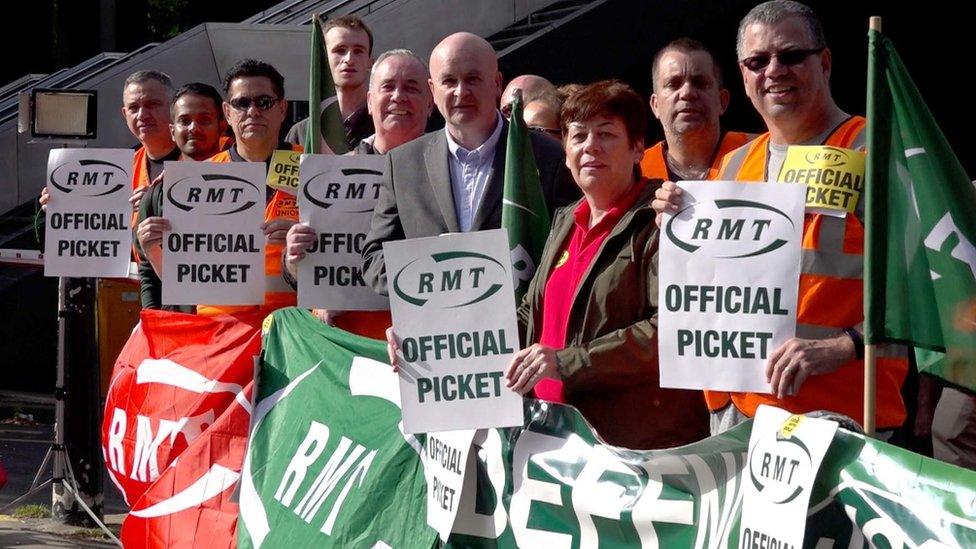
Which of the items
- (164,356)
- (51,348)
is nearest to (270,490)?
(164,356)

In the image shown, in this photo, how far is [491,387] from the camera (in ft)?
17.0

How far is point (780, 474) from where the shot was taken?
166 inches

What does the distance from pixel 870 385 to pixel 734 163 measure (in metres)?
1.12

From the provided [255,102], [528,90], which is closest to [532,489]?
[528,90]

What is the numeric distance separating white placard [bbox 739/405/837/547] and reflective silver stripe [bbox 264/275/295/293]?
3.59 metres

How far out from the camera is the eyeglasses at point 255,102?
7.65 metres

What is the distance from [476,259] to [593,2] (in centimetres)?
959

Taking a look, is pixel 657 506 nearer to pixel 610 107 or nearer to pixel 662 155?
pixel 610 107

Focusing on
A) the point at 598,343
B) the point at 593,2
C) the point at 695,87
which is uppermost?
the point at 593,2

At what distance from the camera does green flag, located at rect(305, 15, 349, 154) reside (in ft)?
23.8

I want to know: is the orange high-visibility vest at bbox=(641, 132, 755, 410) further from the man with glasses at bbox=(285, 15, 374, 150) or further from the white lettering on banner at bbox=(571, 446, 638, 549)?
the man with glasses at bbox=(285, 15, 374, 150)

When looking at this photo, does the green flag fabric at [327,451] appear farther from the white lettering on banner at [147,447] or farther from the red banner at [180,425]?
the white lettering on banner at [147,447]

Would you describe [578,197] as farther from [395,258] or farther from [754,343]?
[754,343]

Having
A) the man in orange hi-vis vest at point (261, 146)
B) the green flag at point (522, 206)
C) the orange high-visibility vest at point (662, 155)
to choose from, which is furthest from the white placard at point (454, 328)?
the man in orange hi-vis vest at point (261, 146)
